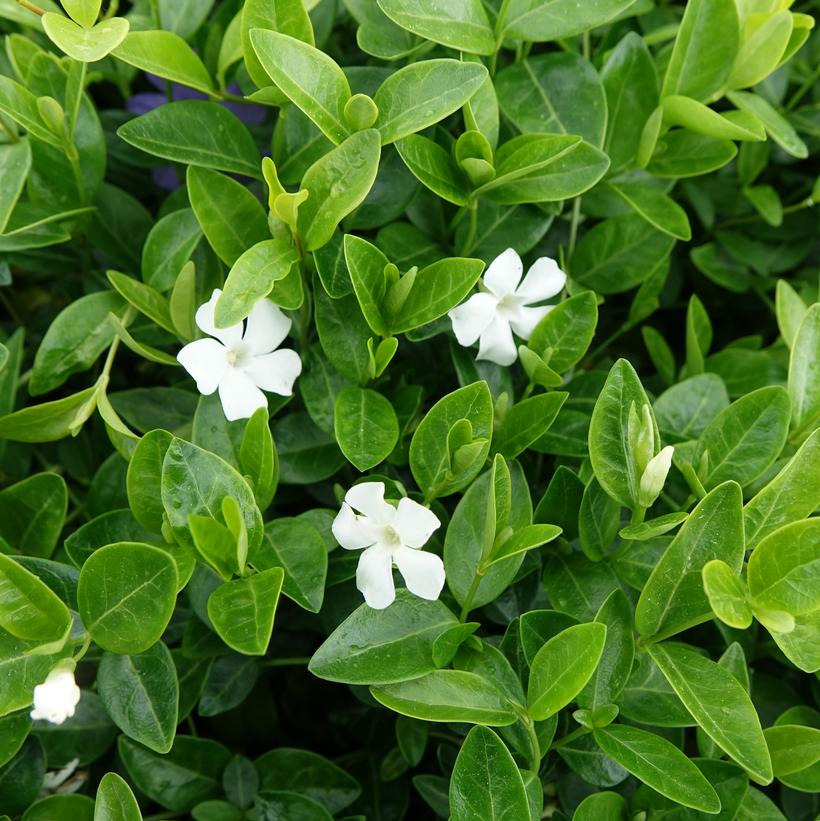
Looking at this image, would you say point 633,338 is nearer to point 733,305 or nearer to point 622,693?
point 733,305

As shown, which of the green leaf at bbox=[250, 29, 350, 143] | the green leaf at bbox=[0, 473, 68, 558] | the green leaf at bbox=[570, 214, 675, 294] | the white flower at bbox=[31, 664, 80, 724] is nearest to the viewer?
the white flower at bbox=[31, 664, 80, 724]

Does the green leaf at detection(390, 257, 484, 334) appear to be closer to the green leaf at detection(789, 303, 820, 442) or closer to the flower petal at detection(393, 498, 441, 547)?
the flower petal at detection(393, 498, 441, 547)

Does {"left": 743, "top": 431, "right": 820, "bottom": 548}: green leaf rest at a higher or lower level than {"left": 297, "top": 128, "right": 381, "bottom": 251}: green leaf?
lower

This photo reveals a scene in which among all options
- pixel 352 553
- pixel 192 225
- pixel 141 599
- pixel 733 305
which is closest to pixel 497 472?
pixel 352 553

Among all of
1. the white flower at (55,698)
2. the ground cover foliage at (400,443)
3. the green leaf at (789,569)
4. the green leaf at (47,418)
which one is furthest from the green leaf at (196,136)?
the green leaf at (789,569)

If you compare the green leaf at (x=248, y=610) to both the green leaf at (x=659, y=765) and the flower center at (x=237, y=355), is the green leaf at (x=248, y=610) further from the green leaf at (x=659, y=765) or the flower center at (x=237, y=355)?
the green leaf at (x=659, y=765)

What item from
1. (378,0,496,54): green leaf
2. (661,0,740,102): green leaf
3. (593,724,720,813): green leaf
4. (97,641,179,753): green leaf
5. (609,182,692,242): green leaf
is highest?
(378,0,496,54): green leaf

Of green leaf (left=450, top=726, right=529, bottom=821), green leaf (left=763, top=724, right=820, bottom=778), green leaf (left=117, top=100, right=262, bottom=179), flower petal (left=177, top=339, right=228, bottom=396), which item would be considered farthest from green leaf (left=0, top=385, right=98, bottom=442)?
green leaf (left=763, top=724, right=820, bottom=778)
